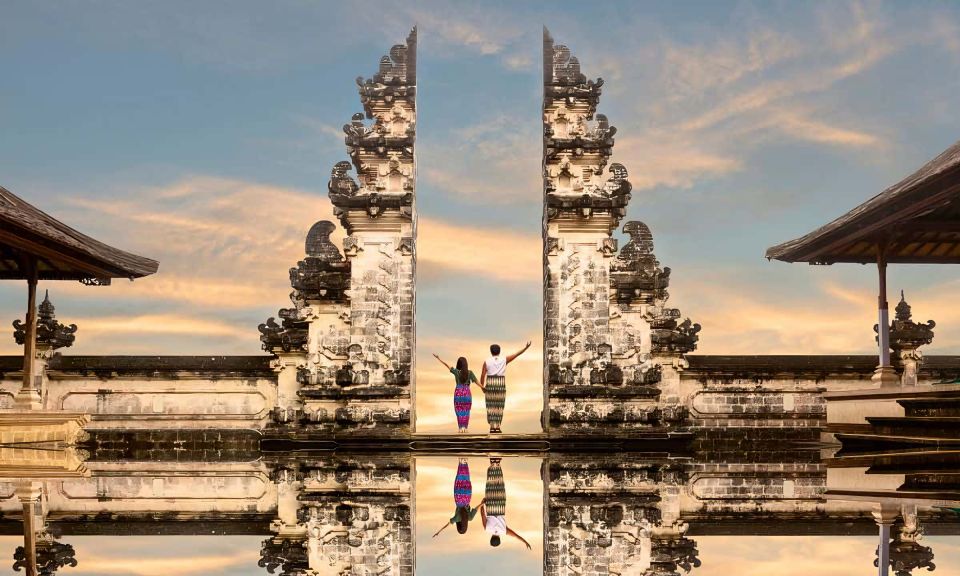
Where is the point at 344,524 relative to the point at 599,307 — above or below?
below

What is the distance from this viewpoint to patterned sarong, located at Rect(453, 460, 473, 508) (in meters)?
11.0

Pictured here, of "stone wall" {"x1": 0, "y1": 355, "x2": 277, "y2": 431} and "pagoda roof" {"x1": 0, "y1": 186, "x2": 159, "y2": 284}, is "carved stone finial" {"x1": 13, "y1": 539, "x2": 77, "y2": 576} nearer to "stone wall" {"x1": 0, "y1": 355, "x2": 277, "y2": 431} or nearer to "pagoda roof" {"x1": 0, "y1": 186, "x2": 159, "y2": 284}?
"pagoda roof" {"x1": 0, "y1": 186, "x2": 159, "y2": 284}

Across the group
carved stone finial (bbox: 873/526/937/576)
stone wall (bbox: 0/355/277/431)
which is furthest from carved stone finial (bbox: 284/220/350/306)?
carved stone finial (bbox: 873/526/937/576)

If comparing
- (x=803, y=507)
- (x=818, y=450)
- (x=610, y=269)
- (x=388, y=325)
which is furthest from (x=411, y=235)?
(x=803, y=507)

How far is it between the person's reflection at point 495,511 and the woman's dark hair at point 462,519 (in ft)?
0.44

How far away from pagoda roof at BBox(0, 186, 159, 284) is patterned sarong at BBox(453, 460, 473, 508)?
24.7 ft

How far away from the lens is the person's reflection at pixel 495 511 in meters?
9.12

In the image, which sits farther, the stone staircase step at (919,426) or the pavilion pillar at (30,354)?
the pavilion pillar at (30,354)

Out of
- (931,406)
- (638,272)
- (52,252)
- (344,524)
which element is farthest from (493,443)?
(344,524)

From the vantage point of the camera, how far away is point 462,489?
12266 mm

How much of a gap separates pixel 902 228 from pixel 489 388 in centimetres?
745

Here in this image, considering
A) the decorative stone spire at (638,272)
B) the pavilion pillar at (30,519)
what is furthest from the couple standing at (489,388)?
the pavilion pillar at (30,519)

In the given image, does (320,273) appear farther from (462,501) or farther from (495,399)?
(462,501)

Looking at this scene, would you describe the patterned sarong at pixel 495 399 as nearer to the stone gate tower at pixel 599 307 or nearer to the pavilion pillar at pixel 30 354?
the stone gate tower at pixel 599 307
